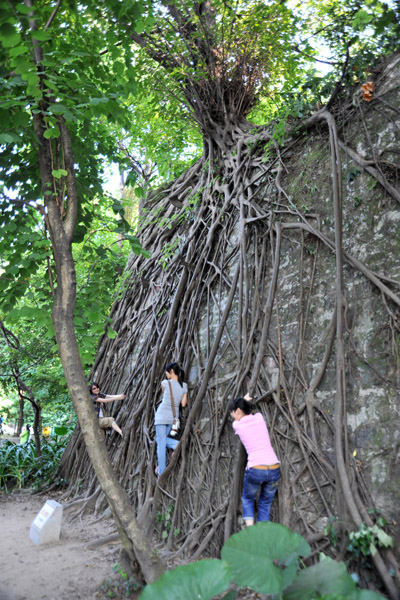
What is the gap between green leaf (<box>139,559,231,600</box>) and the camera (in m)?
1.80

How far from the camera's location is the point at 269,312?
4.04m

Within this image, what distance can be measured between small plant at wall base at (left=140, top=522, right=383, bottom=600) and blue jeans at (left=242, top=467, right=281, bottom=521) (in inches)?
50.6

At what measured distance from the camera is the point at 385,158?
3.82m

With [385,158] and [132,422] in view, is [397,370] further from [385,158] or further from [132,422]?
[132,422]

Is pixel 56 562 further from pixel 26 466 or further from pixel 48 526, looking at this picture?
pixel 26 466

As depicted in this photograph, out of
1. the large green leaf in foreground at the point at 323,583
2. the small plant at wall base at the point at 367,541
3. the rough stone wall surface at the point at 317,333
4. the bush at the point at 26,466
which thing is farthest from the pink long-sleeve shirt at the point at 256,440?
the bush at the point at 26,466

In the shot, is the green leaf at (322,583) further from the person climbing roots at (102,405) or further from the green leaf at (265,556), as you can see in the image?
the person climbing roots at (102,405)

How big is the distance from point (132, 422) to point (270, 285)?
7.36ft

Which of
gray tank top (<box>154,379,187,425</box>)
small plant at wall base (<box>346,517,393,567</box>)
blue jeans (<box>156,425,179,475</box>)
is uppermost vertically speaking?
gray tank top (<box>154,379,187,425</box>)

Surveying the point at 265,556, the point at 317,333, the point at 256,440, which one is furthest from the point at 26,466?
the point at 265,556

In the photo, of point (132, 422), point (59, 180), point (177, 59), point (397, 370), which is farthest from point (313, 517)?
point (177, 59)

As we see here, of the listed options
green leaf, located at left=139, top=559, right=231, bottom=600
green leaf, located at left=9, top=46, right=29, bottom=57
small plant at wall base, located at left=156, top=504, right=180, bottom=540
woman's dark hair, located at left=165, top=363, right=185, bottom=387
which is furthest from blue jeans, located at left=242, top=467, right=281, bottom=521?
green leaf, located at left=9, top=46, right=29, bottom=57

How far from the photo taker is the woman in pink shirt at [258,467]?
3.36 m

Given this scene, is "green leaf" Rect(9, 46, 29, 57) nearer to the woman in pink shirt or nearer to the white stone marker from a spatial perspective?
the woman in pink shirt
